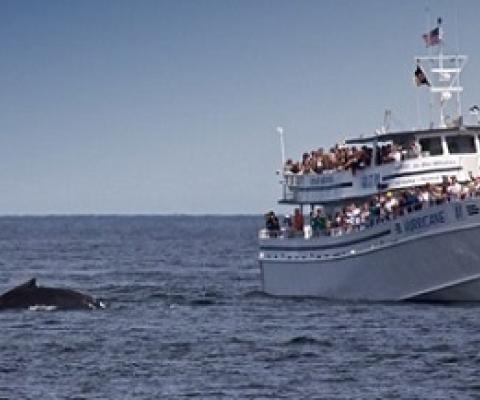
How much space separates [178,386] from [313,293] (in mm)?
22368

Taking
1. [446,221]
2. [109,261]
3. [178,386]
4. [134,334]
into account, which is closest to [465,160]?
[446,221]

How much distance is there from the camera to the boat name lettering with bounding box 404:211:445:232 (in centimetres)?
4672

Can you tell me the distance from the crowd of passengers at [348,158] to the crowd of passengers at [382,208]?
1.28 m

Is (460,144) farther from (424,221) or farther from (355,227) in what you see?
(424,221)

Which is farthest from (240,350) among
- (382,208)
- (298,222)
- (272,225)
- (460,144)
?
A: (272,225)

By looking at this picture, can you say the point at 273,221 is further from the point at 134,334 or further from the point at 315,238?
the point at 134,334

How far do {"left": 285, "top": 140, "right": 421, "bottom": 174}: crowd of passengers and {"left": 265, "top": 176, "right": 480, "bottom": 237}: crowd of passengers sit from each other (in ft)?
4.18

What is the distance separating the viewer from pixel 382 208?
163 ft

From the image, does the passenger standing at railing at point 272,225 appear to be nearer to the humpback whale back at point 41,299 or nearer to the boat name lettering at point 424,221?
the humpback whale back at point 41,299

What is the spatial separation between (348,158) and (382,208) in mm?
5738

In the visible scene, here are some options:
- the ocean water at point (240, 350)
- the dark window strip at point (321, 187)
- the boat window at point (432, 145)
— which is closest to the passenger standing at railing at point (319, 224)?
the dark window strip at point (321, 187)

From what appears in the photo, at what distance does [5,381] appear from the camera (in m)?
33.8

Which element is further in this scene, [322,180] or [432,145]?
[322,180]

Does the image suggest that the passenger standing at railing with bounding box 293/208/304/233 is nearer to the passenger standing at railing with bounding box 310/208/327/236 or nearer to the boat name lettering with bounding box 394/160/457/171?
the passenger standing at railing with bounding box 310/208/327/236
